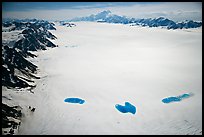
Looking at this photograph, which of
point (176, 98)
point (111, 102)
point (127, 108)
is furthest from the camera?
point (176, 98)

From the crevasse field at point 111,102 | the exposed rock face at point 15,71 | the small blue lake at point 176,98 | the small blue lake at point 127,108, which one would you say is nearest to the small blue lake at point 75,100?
the crevasse field at point 111,102

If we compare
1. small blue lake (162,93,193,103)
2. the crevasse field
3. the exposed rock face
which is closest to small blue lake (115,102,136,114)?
the crevasse field

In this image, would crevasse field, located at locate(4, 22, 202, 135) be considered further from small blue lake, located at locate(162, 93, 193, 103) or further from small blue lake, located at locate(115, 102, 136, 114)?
small blue lake, located at locate(162, 93, 193, 103)

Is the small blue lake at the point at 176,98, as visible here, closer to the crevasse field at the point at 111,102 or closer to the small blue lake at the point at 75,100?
the crevasse field at the point at 111,102

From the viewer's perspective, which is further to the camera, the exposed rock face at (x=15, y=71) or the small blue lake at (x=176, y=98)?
the small blue lake at (x=176, y=98)

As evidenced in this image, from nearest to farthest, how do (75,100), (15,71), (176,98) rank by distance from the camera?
(75,100)
(176,98)
(15,71)

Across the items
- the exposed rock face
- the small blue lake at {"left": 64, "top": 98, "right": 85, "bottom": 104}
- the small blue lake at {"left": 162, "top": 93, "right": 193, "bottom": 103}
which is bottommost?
the small blue lake at {"left": 64, "top": 98, "right": 85, "bottom": 104}

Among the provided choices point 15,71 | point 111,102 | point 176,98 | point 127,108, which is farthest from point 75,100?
point 176,98

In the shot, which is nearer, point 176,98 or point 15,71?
point 176,98

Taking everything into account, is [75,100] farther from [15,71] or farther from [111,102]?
[15,71]

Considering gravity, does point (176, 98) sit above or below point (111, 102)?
above
